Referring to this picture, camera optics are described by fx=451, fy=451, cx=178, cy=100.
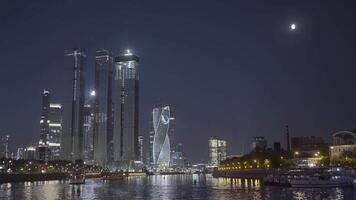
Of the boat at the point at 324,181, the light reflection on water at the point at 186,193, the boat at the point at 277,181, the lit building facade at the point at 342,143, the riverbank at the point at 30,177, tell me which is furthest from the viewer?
the riverbank at the point at 30,177

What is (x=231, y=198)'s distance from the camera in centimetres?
6281

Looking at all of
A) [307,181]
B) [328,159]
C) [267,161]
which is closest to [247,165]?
[267,161]

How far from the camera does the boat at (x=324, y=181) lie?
81188 millimetres

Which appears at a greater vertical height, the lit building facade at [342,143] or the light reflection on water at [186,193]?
the lit building facade at [342,143]

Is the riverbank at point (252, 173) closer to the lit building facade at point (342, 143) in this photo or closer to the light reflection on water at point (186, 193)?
the lit building facade at point (342, 143)

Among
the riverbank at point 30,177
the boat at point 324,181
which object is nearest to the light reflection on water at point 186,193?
the boat at point 324,181

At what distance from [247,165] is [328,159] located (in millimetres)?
44952

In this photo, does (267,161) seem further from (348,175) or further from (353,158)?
(348,175)

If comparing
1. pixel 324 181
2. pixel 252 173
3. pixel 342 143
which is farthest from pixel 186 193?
pixel 342 143

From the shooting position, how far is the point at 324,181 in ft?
266

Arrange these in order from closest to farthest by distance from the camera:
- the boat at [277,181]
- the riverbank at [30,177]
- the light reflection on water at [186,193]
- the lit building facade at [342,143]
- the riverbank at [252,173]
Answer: the light reflection on water at [186,193]
the boat at [277,181]
the lit building facade at [342,143]
the riverbank at [252,173]
the riverbank at [30,177]

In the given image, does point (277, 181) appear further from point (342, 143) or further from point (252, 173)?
point (252, 173)

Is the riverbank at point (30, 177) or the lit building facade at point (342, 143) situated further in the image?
the riverbank at point (30, 177)

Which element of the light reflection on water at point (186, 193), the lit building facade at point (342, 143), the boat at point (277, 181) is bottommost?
the light reflection on water at point (186, 193)
